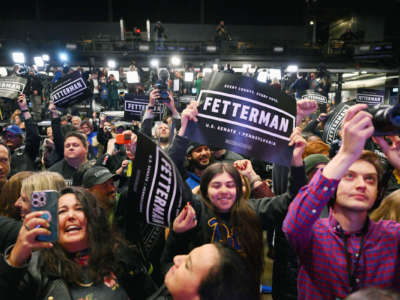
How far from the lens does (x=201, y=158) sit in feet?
9.83

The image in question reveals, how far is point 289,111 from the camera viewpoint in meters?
1.89

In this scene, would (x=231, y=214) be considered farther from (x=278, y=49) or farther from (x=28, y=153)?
(x=278, y=49)

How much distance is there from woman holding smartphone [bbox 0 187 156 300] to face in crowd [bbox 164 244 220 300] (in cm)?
38

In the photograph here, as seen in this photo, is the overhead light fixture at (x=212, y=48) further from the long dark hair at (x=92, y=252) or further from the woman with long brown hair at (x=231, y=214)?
the long dark hair at (x=92, y=252)

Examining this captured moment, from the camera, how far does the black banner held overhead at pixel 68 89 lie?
13.8ft

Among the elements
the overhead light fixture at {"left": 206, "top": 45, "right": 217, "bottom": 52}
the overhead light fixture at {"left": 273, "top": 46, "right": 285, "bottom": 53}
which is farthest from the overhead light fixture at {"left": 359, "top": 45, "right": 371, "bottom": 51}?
the overhead light fixture at {"left": 206, "top": 45, "right": 217, "bottom": 52}

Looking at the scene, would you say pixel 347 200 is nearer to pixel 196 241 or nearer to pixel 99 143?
pixel 196 241

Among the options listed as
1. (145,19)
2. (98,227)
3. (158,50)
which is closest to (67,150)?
(98,227)

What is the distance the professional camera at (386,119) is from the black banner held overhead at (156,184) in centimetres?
92

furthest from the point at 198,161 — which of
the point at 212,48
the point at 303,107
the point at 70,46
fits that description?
the point at 70,46

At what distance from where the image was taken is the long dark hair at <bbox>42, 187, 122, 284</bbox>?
1433mm

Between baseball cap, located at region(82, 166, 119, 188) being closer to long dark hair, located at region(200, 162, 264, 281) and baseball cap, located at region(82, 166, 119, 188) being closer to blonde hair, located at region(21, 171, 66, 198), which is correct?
blonde hair, located at region(21, 171, 66, 198)

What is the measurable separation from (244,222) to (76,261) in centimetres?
97

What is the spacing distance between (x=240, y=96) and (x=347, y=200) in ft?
2.87
